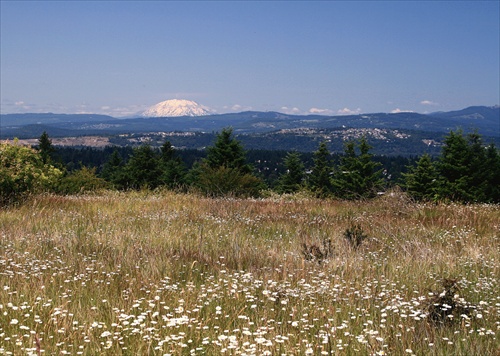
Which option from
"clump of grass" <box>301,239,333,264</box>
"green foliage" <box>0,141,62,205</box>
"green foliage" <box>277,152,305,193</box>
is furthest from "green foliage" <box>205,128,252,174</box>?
"clump of grass" <box>301,239,333,264</box>

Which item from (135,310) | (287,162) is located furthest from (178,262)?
(287,162)

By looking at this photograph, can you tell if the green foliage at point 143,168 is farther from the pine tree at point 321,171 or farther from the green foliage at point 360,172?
the green foliage at point 360,172

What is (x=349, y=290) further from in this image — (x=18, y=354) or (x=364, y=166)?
(x=364, y=166)

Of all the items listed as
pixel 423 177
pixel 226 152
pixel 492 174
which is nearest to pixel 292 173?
pixel 423 177

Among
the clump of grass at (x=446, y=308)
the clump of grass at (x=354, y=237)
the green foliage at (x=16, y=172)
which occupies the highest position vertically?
the green foliage at (x=16, y=172)

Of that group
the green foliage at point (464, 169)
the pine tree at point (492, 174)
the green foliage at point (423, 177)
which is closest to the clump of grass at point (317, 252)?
the green foliage at point (464, 169)

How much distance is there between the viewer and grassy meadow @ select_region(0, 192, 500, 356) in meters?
3.35

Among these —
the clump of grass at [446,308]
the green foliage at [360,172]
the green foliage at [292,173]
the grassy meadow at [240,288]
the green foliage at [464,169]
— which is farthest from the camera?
the green foliage at [292,173]

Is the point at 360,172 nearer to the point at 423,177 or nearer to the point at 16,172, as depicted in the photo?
the point at 423,177

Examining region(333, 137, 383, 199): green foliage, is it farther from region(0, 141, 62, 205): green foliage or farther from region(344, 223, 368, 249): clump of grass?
region(344, 223, 368, 249): clump of grass

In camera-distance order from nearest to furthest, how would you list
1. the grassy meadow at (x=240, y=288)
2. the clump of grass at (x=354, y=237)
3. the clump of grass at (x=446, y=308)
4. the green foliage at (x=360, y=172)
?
1. the grassy meadow at (x=240, y=288)
2. the clump of grass at (x=446, y=308)
3. the clump of grass at (x=354, y=237)
4. the green foliage at (x=360, y=172)

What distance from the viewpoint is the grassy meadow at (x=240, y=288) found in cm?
335

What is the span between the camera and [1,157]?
45.4ft

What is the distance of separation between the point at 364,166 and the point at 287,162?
46.2 feet
